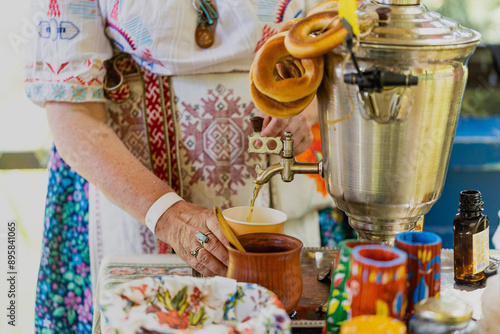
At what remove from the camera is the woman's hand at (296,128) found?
1177 millimetres

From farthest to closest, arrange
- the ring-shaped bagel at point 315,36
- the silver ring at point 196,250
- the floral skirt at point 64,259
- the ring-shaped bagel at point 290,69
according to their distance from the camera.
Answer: the floral skirt at point 64,259 < the silver ring at point 196,250 < the ring-shaped bagel at point 290,69 < the ring-shaped bagel at point 315,36

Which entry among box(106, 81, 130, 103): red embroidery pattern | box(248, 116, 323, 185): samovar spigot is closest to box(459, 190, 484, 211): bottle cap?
box(248, 116, 323, 185): samovar spigot

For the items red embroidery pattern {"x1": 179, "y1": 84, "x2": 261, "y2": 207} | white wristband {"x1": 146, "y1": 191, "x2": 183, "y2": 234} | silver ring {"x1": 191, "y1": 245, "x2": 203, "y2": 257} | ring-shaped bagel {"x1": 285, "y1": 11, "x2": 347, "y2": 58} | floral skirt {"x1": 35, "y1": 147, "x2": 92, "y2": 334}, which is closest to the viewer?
ring-shaped bagel {"x1": 285, "y1": 11, "x2": 347, "y2": 58}

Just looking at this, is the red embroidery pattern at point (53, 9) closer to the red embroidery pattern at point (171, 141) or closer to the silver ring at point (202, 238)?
the red embroidery pattern at point (171, 141)

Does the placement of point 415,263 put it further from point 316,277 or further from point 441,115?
point 316,277

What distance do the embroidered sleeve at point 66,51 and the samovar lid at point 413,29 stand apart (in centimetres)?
66

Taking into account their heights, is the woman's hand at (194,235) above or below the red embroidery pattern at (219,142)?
below

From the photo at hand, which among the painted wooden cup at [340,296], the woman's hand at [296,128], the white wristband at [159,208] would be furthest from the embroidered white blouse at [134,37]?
the painted wooden cup at [340,296]

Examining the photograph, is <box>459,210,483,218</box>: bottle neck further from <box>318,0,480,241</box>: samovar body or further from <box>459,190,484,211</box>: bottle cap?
<box>318,0,480,241</box>: samovar body

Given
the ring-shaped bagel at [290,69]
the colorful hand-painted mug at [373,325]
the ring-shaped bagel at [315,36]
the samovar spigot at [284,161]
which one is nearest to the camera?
the colorful hand-painted mug at [373,325]

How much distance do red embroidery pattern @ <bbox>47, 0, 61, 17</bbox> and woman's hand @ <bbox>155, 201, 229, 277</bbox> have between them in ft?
1.53

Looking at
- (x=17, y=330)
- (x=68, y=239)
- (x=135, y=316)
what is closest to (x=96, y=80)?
(x=68, y=239)

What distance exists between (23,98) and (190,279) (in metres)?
1.80

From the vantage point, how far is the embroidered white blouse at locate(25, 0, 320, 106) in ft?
4.00
